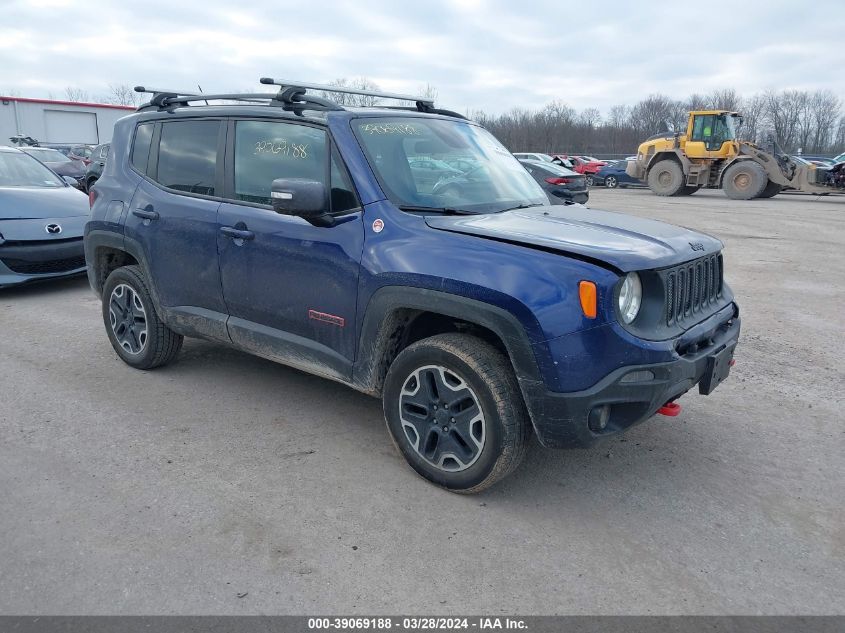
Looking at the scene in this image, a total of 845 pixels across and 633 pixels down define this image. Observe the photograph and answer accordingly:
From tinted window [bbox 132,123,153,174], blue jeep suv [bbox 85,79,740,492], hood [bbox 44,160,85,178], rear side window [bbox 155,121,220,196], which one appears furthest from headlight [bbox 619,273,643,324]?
hood [bbox 44,160,85,178]

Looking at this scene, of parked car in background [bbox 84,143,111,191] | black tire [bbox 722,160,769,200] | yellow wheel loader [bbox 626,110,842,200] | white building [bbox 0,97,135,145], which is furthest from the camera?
white building [bbox 0,97,135,145]

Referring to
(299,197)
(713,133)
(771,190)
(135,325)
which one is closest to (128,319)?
(135,325)

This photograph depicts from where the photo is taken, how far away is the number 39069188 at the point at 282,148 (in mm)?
3912

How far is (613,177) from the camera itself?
32031 mm

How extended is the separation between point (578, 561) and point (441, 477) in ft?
2.66

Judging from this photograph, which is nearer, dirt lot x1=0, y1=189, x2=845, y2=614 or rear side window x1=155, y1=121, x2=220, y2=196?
dirt lot x1=0, y1=189, x2=845, y2=614

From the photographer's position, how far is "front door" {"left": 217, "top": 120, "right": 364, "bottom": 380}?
366 cm

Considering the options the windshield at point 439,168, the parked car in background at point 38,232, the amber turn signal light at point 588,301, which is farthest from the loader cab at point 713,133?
A: the amber turn signal light at point 588,301

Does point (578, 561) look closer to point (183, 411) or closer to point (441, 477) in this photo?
point (441, 477)

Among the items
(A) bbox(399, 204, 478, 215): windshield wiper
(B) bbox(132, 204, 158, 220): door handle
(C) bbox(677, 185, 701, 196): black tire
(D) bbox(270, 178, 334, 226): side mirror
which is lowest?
(C) bbox(677, 185, 701, 196): black tire

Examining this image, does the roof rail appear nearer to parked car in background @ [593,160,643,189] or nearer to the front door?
the front door

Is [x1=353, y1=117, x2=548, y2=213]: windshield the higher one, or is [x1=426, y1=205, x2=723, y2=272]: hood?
[x1=353, y1=117, x2=548, y2=213]: windshield

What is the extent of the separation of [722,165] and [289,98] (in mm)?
23393

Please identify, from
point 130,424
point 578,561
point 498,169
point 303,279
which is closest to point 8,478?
point 130,424
